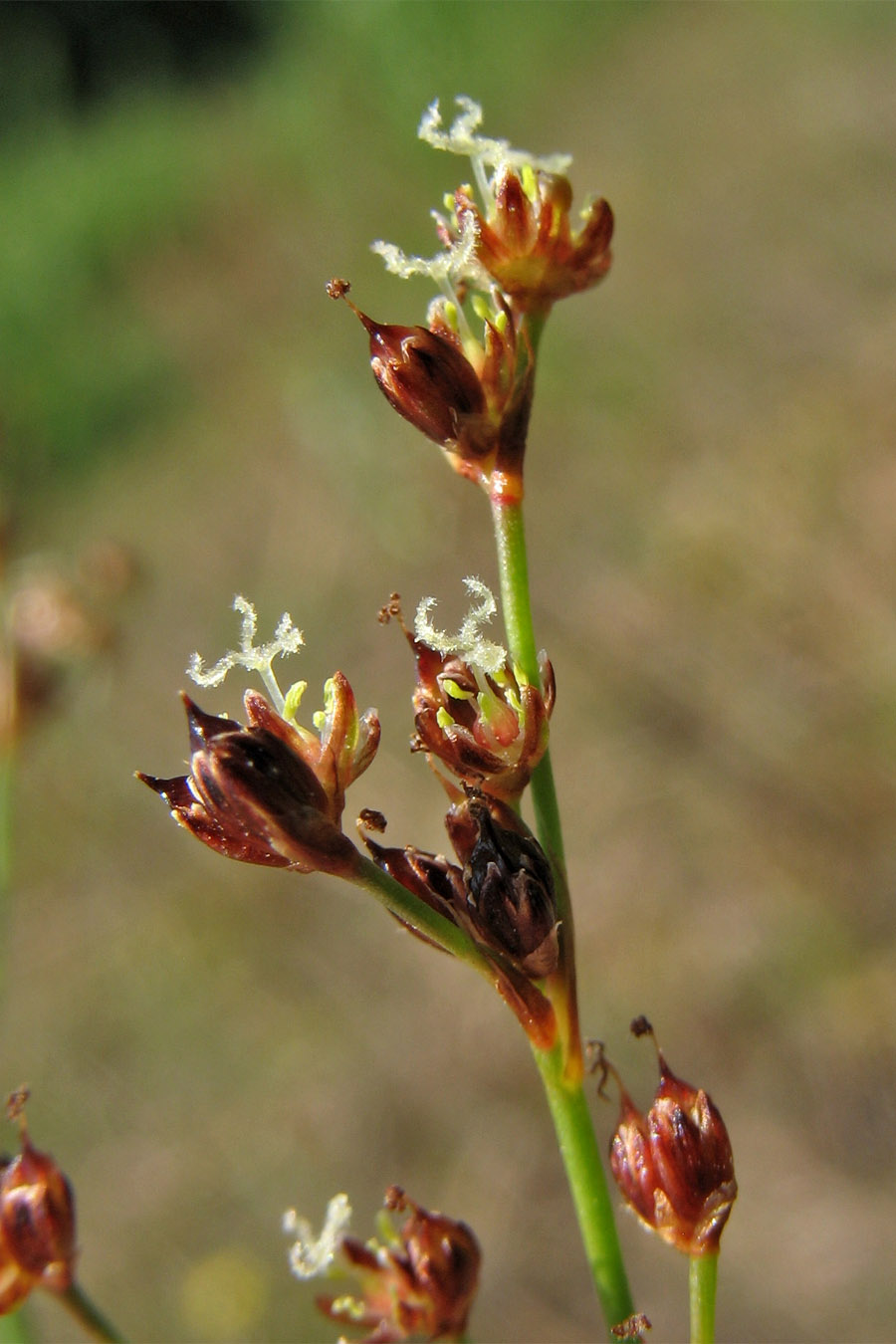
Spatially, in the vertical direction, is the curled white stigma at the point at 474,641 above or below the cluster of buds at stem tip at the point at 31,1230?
above

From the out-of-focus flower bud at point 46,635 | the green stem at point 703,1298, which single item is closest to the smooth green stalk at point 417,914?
the green stem at point 703,1298

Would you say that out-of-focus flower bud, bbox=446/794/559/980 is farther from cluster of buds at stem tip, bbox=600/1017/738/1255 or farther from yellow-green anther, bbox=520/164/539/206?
yellow-green anther, bbox=520/164/539/206

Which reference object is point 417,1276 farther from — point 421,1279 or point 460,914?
point 460,914

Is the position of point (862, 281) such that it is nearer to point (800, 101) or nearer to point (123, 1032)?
point (800, 101)

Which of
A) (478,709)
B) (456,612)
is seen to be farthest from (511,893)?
(456,612)

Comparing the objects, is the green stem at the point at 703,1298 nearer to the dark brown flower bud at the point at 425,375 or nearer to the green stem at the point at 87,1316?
the green stem at the point at 87,1316

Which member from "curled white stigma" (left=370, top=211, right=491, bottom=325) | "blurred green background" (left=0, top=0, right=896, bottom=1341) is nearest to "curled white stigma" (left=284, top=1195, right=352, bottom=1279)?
"curled white stigma" (left=370, top=211, right=491, bottom=325)

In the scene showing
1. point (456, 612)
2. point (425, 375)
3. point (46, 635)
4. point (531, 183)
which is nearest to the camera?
point (425, 375)

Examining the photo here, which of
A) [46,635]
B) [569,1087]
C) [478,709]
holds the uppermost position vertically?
[46,635]
